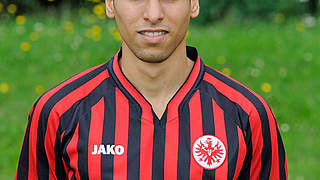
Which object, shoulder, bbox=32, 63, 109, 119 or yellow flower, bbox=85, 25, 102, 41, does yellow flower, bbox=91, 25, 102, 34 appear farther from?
shoulder, bbox=32, 63, 109, 119

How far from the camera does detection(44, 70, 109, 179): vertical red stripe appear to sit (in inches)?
111

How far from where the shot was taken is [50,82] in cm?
750

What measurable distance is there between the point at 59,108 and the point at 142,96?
45cm

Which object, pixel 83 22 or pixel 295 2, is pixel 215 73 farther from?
pixel 295 2

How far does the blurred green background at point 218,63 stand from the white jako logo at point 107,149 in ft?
10.6

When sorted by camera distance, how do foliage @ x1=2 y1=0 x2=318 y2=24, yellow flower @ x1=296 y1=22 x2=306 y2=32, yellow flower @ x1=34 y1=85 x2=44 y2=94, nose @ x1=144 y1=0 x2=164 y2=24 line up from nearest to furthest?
nose @ x1=144 y1=0 x2=164 y2=24, yellow flower @ x1=34 y1=85 x2=44 y2=94, yellow flower @ x1=296 y1=22 x2=306 y2=32, foliage @ x1=2 y1=0 x2=318 y2=24

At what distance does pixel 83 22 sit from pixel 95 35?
4.76ft

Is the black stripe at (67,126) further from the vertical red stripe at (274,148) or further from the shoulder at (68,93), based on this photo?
the vertical red stripe at (274,148)

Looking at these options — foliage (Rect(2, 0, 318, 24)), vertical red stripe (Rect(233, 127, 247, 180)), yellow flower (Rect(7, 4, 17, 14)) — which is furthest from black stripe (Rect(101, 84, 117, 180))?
yellow flower (Rect(7, 4, 17, 14))

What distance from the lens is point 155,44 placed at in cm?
267

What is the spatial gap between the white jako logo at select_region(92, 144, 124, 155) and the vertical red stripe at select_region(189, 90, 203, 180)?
38 centimetres

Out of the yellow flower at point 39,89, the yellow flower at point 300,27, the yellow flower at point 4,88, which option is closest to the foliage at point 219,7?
the yellow flower at point 300,27

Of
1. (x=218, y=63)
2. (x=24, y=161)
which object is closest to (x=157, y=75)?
(x=24, y=161)

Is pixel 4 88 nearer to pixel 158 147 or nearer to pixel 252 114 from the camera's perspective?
pixel 158 147
